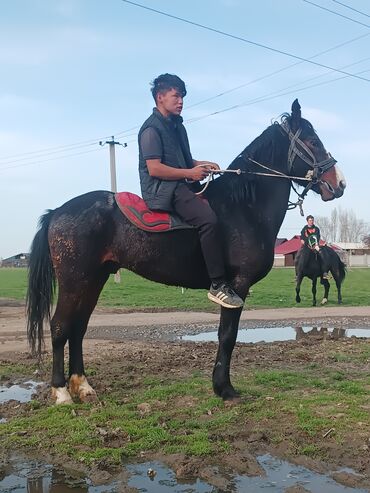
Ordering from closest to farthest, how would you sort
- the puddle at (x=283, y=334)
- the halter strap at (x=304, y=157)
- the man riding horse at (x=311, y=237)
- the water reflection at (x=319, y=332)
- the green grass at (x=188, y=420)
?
the green grass at (x=188, y=420)
the halter strap at (x=304, y=157)
the puddle at (x=283, y=334)
the water reflection at (x=319, y=332)
the man riding horse at (x=311, y=237)

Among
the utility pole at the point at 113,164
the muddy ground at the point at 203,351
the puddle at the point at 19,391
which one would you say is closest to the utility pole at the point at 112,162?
the utility pole at the point at 113,164

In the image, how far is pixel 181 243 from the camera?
5621 mm

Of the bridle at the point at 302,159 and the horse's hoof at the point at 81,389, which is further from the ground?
the bridle at the point at 302,159

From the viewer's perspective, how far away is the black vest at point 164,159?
557 cm

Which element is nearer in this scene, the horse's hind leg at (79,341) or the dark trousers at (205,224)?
the dark trousers at (205,224)

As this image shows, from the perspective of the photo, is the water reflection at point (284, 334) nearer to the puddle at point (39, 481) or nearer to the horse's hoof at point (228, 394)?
the horse's hoof at point (228, 394)

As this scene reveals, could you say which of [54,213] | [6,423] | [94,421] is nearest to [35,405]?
[6,423]

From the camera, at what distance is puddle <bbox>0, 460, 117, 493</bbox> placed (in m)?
3.68

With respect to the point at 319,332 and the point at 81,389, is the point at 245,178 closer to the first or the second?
the point at 81,389

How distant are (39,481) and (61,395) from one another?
1861 mm

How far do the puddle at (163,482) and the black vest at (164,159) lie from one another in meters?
2.58

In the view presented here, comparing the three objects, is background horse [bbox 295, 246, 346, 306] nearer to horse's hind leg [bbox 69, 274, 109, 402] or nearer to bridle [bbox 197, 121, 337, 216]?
bridle [bbox 197, 121, 337, 216]

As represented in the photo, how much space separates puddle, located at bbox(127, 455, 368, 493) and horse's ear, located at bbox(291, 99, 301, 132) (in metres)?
3.54

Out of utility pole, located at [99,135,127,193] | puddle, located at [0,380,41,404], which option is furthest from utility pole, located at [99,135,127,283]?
puddle, located at [0,380,41,404]
